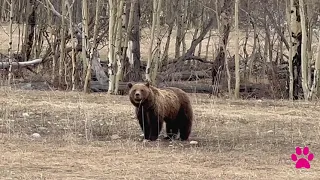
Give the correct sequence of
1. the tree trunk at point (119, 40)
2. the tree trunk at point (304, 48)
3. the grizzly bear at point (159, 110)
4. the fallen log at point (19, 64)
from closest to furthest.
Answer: the grizzly bear at point (159, 110)
the tree trunk at point (304, 48)
the tree trunk at point (119, 40)
the fallen log at point (19, 64)

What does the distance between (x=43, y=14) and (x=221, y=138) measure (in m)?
19.3

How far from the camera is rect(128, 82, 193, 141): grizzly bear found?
11539 millimetres

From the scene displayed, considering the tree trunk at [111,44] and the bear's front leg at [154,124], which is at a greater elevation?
the tree trunk at [111,44]

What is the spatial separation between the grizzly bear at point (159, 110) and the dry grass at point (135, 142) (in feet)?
0.94

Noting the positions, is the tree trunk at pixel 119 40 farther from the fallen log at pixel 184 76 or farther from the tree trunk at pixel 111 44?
the fallen log at pixel 184 76

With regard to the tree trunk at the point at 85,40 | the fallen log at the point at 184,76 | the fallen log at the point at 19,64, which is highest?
the tree trunk at the point at 85,40

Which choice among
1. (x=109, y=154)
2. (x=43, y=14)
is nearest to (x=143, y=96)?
(x=109, y=154)

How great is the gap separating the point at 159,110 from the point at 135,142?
72cm

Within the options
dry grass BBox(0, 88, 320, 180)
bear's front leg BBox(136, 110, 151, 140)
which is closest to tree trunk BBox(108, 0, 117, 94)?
dry grass BBox(0, 88, 320, 180)

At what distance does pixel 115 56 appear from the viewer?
781 inches

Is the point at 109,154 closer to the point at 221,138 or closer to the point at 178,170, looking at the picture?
the point at 178,170

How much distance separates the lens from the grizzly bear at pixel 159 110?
11.5 m

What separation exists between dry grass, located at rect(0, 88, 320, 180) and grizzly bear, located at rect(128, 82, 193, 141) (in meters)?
0.29

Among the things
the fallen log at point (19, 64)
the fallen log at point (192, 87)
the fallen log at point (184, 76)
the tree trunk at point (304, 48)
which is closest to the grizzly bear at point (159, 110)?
the tree trunk at point (304, 48)
